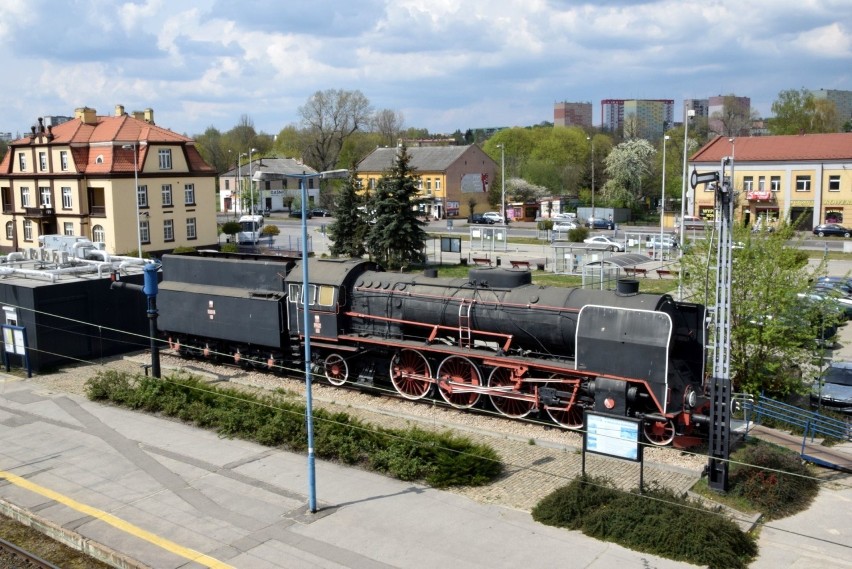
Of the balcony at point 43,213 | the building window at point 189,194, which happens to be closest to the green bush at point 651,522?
the building window at point 189,194

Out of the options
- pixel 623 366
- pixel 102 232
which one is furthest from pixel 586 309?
pixel 102 232

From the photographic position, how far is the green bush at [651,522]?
447 inches

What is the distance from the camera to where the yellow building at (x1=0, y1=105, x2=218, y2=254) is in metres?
45.2

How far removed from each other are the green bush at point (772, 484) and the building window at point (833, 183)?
50.0m

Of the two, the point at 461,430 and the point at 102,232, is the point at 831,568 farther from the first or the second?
the point at 102,232

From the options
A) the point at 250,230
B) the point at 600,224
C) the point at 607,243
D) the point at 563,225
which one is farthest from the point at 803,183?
the point at 250,230

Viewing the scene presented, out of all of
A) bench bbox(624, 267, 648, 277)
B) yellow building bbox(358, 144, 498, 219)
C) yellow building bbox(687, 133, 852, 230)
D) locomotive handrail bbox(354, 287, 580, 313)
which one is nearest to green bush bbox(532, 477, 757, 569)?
locomotive handrail bbox(354, 287, 580, 313)

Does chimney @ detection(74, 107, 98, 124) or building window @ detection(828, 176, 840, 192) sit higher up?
chimney @ detection(74, 107, 98, 124)

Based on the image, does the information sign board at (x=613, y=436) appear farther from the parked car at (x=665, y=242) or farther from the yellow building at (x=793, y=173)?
the yellow building at (x=793, y=173)

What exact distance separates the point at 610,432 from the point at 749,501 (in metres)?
2.64

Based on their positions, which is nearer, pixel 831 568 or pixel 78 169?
pixel 831 568

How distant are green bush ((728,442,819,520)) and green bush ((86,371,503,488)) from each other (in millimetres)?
4422

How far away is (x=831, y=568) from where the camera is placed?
11.2 m

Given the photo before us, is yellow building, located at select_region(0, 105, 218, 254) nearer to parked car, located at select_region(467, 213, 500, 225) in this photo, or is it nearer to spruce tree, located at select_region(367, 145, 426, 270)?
spruce tree, located at select_region(367, 145, 426, 270)
